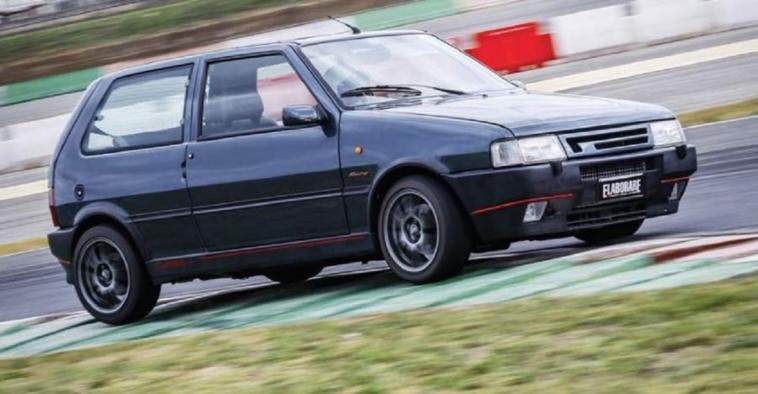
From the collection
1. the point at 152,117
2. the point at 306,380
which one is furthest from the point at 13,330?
the point at 306,380

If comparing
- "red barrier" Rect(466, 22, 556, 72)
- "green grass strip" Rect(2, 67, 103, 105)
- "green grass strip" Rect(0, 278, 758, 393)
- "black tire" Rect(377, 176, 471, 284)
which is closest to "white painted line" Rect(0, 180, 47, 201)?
"red barrier" Rect(466, 22, 556, 72)

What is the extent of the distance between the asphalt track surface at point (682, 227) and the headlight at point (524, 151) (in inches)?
37.3

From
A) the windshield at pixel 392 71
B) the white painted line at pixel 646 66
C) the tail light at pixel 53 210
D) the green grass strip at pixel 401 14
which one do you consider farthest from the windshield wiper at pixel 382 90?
the green grass strip at pixel 401 14

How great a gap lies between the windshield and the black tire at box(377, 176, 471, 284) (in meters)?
0.78

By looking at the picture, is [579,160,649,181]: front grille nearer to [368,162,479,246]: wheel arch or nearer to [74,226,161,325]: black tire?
[368,162,479,246]: wheel arch

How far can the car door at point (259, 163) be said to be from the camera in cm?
930

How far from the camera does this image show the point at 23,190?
2336 cm

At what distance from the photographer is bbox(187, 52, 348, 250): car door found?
30.5 feet

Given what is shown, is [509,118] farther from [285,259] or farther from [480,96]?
[285,259]

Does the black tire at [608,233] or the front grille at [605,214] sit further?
the black tire at [608,233]

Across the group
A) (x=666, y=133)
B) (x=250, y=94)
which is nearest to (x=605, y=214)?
(x=666, y=133)

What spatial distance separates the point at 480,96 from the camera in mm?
9555

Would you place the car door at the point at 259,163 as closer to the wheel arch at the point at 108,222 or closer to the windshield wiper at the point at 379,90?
the windshield wiper at the point at 379,90

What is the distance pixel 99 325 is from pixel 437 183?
8.96 feet
